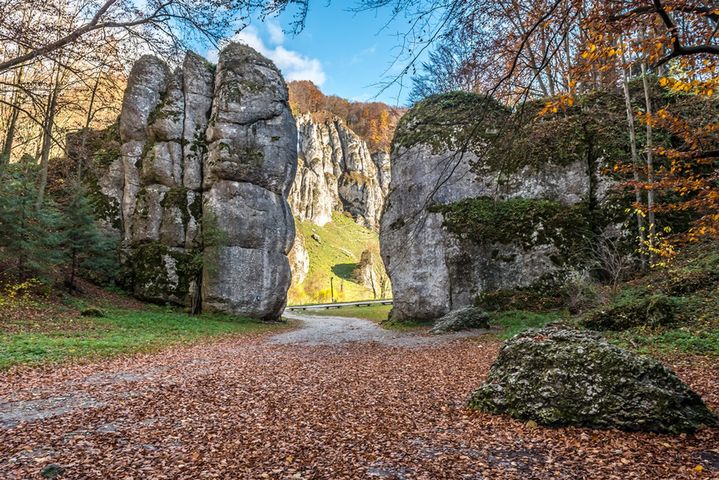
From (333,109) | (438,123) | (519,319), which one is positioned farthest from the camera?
(333,109)

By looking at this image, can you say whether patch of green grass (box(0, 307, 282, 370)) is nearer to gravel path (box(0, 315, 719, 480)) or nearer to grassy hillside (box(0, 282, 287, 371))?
grassy hillside (box(0, 282, 287, 371))

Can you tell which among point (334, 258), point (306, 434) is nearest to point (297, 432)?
point (306, 434)

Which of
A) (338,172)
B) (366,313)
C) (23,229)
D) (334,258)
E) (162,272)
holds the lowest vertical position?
(366,313)

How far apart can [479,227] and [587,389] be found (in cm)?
1337

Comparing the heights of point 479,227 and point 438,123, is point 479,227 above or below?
below

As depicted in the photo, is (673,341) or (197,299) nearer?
(673,341)

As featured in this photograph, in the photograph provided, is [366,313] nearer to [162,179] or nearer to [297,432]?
[162,179]

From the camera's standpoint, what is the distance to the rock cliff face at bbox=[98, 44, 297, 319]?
2166 cm

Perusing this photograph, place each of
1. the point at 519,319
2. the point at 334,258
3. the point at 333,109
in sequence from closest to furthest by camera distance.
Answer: the point at 519,319
the point at 334,258
the point at 333,109

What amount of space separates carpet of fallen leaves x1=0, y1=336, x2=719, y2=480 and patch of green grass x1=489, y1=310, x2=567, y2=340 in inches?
221

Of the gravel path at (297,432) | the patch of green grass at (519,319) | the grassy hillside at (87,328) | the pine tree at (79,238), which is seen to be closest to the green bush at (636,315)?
the patch of green grass at (519,319)

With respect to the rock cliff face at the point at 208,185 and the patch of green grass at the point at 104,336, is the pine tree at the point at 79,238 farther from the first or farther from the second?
the patch of green grass at the point at 104,336

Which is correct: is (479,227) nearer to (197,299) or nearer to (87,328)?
(197,299)

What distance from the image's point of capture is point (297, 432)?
4805mm
